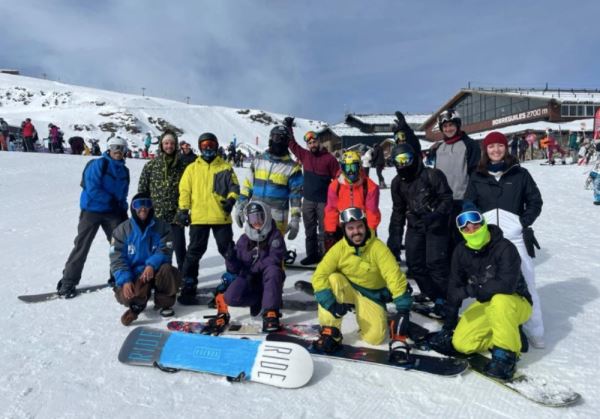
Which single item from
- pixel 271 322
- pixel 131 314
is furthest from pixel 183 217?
pixel 271 322

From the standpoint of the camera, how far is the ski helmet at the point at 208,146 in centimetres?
462

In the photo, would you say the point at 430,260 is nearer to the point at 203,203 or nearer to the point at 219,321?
the point at 219,321

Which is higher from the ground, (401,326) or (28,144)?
(28,144)

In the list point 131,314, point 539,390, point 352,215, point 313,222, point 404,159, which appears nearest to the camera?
point 539,390

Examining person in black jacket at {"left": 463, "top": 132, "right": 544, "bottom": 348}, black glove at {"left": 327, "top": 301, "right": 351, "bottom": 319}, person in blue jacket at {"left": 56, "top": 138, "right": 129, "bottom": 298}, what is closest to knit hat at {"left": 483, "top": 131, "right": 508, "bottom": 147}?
person in black jacket at {"left": 463, "top": 132, "right": 544, "bottom": 348}

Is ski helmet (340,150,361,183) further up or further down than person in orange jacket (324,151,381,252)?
further up

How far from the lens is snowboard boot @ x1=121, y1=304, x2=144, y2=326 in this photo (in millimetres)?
4082

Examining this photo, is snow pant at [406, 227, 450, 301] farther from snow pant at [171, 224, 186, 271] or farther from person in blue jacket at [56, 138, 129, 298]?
person in blue jacket at [56, 138, 129, 298]

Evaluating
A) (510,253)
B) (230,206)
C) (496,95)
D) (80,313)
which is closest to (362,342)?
(510,253)

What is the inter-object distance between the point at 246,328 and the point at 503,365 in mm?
2181

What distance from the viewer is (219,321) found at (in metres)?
3.86

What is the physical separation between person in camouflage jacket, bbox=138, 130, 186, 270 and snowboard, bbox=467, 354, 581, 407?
3.51 m

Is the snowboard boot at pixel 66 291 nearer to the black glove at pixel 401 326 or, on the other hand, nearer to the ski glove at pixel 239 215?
the ski glove at pixel 239 215

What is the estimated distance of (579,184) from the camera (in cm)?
1453
